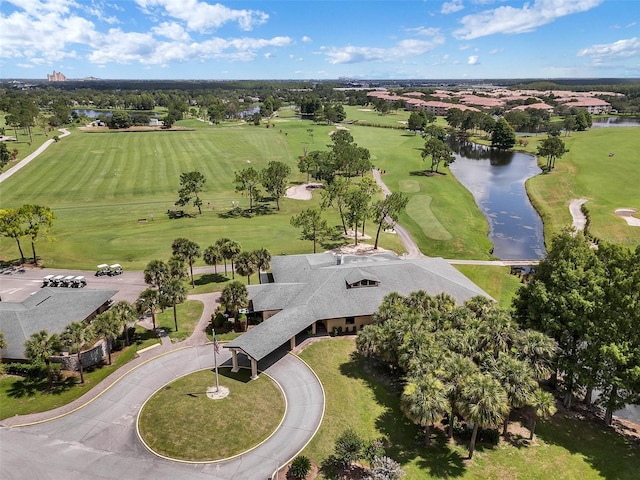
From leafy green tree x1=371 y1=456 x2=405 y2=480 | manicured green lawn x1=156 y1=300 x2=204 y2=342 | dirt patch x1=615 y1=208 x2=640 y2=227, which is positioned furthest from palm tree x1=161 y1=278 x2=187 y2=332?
dirt patch x1=615 y1=208 x2=640 y2=227

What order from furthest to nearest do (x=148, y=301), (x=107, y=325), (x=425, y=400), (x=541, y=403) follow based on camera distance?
(x=148, y=301) < (x=107, y=325) < (x=541, y=403) < (x=425, y=400)

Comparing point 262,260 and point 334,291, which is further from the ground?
point 262,260

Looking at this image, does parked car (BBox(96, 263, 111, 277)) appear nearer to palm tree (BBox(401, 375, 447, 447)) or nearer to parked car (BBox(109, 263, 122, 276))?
parked car (BBox(109, 263, 122, 276))

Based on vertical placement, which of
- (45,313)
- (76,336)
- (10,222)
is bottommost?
(45,313)

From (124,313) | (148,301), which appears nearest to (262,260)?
(148,301)

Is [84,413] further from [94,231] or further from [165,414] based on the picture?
[94,231]

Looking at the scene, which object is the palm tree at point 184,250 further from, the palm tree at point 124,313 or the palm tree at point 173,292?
the palm tree at point 124,313

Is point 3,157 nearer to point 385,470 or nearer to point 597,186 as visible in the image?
point 385,470

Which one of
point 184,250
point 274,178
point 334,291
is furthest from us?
point 274,178
